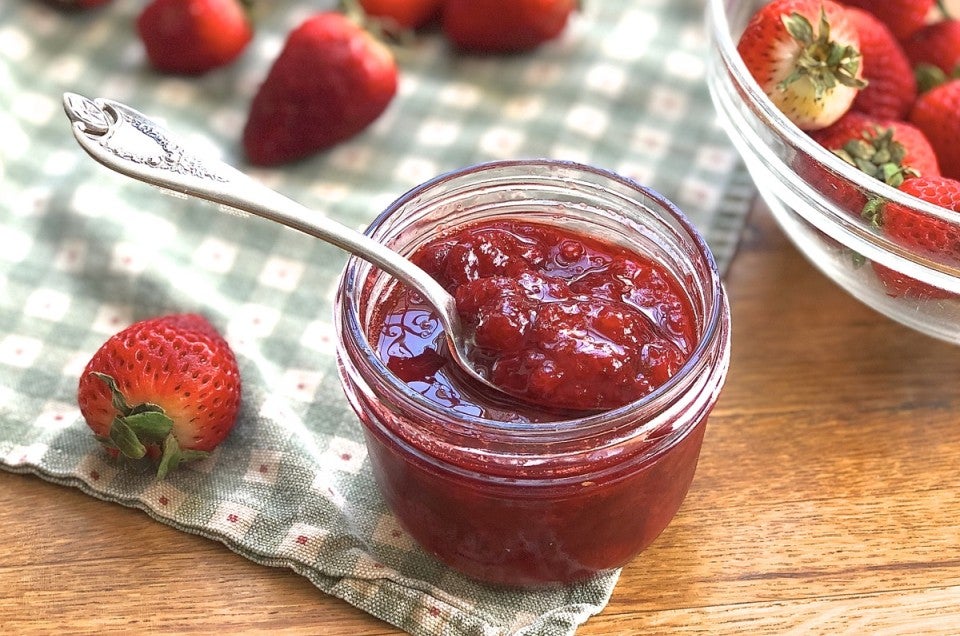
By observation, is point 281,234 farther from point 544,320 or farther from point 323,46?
point 544,320

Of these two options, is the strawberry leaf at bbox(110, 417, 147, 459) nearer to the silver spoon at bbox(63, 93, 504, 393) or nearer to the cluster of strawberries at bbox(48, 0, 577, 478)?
the cluster of strawberries at bbox(48, 0, 577, 478)

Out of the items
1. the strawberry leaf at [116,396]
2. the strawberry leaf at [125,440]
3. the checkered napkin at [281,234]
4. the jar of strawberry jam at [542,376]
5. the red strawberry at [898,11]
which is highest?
the red strawberry at [898,11]

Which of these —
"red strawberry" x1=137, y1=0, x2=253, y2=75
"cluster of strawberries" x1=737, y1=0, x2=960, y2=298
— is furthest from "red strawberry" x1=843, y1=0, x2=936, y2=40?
"red strawberry" x1=137, y1=0, x2=253, y2=75

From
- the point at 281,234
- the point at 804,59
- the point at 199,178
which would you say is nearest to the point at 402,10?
the point at 281,234

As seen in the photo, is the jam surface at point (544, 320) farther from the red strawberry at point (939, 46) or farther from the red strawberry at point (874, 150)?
the red strawberry at point (939, 46)

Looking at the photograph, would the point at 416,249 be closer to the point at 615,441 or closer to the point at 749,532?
the point at 615,441

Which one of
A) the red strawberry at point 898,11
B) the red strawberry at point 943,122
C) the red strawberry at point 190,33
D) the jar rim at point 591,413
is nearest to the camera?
the jar rim at point 591,413

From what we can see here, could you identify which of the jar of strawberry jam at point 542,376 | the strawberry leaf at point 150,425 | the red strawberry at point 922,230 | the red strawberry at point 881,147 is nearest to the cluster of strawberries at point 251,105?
the strawberry leaf at point 150,425
